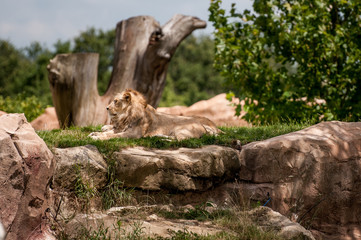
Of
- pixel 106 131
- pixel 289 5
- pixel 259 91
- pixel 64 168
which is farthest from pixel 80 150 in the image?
pixel 289 5

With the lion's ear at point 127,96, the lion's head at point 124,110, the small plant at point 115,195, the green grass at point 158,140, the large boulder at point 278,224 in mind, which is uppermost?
the lion's ear at point 127,96

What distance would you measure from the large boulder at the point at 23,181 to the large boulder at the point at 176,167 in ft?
4.54

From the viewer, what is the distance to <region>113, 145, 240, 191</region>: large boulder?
6965 millimetres

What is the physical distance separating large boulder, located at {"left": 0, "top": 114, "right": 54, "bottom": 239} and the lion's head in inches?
111

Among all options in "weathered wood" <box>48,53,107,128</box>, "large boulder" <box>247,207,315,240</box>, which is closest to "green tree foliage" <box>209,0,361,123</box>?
"weathered wood" <box>48,53,107,128</box>

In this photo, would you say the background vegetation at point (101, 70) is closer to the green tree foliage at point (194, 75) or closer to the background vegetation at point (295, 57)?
the green tree foliage at point (194, 75)

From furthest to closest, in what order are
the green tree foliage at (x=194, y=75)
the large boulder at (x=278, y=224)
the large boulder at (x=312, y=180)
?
the green tree foliage at (x=194, y=75) < the large boulder at (x=312, y=180) < the large boulder at (x=278, y=224)

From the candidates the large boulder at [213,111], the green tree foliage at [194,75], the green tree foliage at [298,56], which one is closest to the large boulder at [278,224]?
the green tree foliage at [298,56]

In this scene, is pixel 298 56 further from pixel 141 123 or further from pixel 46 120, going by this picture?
pixel 46 120

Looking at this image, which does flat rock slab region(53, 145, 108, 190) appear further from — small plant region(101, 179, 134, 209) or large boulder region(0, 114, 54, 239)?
large boulder region(0, 114, 54, 239)

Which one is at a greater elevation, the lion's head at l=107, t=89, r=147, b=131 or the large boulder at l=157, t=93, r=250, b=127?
the lion's head at l=107, t=89, r=147, b=131

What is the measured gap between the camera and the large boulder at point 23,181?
536 centimetres

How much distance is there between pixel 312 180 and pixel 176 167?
228cm

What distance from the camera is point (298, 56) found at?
1159 cm
